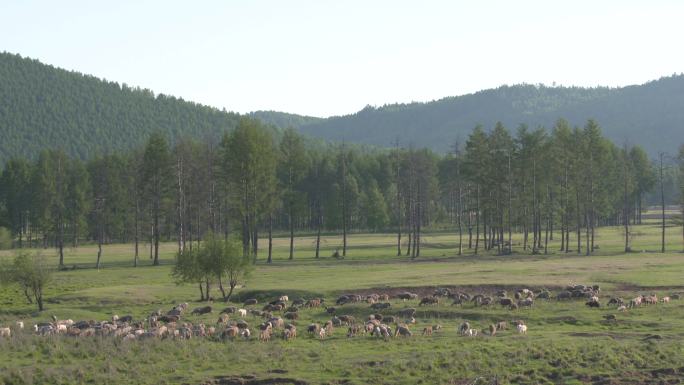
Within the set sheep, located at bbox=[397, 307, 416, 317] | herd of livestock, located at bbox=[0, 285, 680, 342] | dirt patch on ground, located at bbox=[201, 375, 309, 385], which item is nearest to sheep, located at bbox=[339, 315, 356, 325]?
herd of livestock, located at bbox=[0, 285, 680, 342]

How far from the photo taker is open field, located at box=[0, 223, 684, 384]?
2906cm

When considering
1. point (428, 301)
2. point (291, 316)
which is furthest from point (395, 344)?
point (428, 301)

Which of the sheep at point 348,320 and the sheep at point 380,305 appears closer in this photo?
the sheep at point 348,320

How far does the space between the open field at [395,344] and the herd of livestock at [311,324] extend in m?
0.62

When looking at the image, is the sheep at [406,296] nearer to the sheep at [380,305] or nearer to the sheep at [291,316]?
the sheep at [380,305]

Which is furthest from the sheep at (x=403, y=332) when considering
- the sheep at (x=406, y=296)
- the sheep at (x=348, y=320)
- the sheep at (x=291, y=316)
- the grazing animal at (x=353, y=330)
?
the sheep at (x=406, y=296)

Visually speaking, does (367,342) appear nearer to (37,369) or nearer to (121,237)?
(37,369)

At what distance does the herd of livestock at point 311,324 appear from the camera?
118ft

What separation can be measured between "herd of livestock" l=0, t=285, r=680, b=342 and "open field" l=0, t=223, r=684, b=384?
24.4 inches

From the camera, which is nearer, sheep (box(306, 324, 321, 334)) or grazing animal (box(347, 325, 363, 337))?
grazing animal (box(347, 325, 363, 337))

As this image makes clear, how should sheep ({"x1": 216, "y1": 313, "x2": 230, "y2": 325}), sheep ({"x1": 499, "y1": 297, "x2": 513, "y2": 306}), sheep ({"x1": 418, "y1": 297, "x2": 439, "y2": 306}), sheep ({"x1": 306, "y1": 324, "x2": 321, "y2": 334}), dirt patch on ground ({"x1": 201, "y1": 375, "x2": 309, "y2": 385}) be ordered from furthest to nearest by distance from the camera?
sheep ({"x1": 418, "y1": 297, "x2": 439, "y2": 306})
sheep ({"x1": 499, "y1": 297, "x2": 513, "y2": 306})
sheep ({"x1": 216, "y1": 313, "x2": 230, "y2": 325})
sheep ({"x1": 306, "y1": 324, "x2": 321, "y2": 334})
dirt patch on ground ({"x1": 201, "y1": 375, "x2": 309, "y2": 385})

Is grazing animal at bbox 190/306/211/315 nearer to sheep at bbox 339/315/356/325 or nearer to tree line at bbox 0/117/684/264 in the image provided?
sheep at bbox 339/315/356/325

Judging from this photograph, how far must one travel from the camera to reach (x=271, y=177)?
8650 centimetres

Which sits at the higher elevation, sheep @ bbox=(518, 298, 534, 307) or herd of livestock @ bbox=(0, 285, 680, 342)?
sheep @ bbox=(518, 298, 534, 307)
